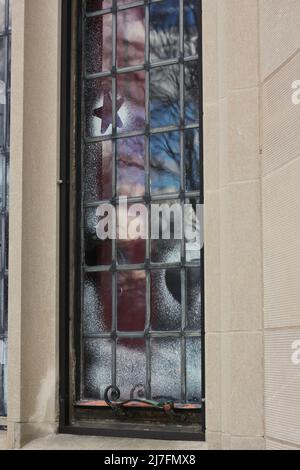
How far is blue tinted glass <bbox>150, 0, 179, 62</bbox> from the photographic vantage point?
20.4 ft

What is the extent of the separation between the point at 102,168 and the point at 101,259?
0.65 meters

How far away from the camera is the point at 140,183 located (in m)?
6.22

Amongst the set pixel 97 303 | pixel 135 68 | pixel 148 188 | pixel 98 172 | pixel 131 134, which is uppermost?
pixel 135 68

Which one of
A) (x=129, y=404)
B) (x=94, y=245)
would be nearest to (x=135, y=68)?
(x=94, y=245)

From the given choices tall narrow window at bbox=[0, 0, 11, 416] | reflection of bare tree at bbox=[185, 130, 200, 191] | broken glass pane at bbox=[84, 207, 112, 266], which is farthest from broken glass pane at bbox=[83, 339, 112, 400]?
reflection of bare tree at bbox=[185, 130, 200, 191]

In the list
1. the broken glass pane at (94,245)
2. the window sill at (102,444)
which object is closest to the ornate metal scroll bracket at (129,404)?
the window sill at (102,444)

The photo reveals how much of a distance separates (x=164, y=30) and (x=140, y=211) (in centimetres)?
127

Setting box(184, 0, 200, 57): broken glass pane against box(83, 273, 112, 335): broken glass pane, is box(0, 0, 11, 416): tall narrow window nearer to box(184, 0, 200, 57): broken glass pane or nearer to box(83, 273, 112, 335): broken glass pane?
box(83, 273, 112, 335): broken glass pane

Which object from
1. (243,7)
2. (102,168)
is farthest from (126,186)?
(243,7)

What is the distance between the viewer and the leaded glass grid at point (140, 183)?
5.95 metres

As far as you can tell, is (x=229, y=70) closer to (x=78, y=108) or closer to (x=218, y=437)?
(x=78, y=108)

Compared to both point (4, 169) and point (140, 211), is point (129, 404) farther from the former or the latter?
point (4, 169)

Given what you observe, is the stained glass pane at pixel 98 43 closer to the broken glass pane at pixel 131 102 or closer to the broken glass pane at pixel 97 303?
the broken glass pane at pixel 131 102

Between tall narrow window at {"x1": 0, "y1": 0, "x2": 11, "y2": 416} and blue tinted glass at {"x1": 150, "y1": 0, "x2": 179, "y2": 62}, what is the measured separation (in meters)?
1.25
